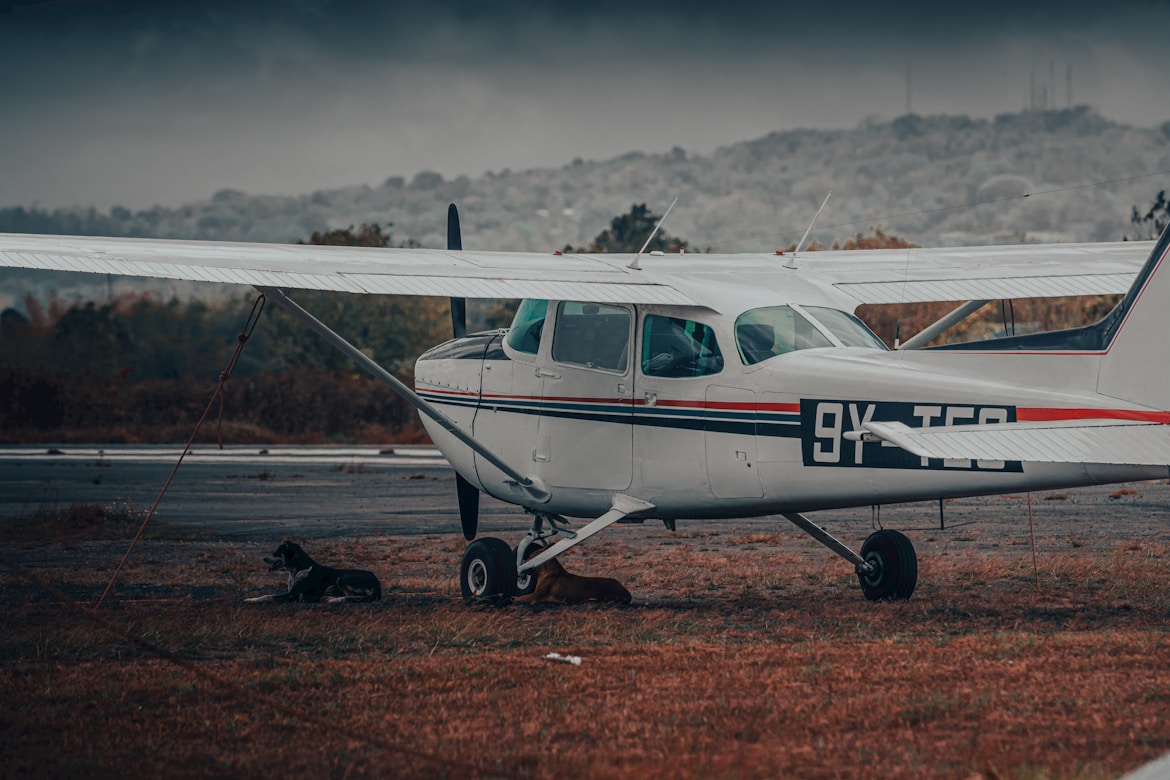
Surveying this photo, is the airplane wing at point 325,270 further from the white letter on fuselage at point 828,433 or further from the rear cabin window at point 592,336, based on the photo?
the white letter on fuselage at point 828,433

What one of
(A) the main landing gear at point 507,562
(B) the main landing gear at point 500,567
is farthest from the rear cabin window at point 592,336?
(B) the main landing gear at point 500,567

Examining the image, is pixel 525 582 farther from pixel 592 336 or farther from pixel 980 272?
pixel 980 272

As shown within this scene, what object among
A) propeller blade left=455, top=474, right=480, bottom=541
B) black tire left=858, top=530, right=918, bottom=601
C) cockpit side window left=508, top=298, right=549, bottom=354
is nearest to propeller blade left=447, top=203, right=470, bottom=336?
propeller blade left=455, top=474, right=480, bottom=541

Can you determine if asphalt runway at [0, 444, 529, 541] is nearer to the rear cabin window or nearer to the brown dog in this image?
the brown dog

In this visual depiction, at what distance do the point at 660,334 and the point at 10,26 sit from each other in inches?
6343

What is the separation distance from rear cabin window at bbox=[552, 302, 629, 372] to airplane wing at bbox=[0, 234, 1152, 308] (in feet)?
0.99

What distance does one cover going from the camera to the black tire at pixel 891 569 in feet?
35.1

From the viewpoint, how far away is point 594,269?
37.1 feet

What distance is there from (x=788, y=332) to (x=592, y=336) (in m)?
1.86

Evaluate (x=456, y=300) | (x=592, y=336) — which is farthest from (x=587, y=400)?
(x=456, y=300)

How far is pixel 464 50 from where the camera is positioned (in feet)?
607

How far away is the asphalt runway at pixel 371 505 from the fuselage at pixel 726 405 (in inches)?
91.9

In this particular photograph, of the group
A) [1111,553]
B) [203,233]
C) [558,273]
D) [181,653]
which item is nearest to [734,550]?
[1111,553]

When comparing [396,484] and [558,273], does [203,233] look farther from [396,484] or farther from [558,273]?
[558,273]
